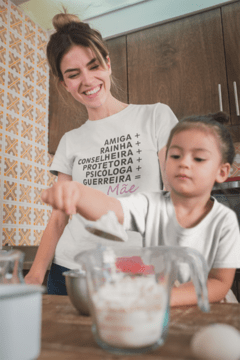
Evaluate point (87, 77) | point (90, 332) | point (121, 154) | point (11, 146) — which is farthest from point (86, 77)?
point (11, 146)

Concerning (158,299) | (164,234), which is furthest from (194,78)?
(158,299)

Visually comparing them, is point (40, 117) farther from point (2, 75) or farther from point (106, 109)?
point (106, 109)

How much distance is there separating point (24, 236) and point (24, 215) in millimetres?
112

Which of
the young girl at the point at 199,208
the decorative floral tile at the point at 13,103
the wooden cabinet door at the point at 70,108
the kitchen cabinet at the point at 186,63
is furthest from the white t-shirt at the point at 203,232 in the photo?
the decorative floral tile at the point at 13,103

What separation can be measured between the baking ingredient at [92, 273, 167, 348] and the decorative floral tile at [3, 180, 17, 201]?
1.39m

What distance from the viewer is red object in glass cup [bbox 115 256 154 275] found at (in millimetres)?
345

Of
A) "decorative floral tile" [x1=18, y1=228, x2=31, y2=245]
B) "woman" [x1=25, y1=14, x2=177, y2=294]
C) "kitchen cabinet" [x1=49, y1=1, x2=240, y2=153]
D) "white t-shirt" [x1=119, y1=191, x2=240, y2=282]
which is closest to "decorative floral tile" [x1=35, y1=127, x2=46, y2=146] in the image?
"kitchen cabinet" [x1=49, y1=1, x2=240, y2=153]

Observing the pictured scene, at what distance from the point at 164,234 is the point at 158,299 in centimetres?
26

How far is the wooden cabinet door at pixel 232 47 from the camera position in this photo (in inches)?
55.9

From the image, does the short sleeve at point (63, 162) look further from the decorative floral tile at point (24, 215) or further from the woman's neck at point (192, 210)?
the decorative floral tile at point (24, 215)

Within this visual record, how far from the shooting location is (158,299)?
0.99 ft

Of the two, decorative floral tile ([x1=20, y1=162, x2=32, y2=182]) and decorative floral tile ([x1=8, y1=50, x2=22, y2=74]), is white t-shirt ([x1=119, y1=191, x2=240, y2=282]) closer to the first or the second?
decorative floral tile ([x1=20, y1=162, x2=32, y2=182])

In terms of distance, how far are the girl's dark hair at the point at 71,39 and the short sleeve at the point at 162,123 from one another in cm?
20

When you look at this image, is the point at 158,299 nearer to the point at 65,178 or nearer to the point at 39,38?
the point at 65,178
